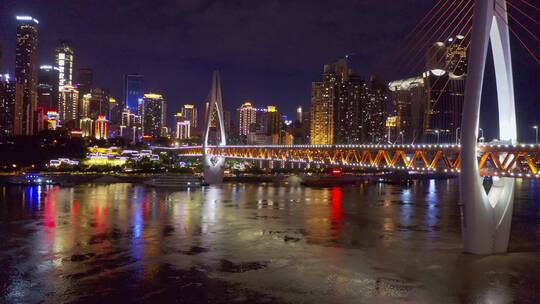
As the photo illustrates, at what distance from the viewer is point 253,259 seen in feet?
67.1

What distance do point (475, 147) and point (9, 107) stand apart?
122 m

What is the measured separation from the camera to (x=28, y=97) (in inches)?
5551

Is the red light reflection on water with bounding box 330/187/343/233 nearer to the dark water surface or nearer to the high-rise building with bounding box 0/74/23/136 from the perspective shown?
the dark water surface

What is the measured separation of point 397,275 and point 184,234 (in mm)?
11970

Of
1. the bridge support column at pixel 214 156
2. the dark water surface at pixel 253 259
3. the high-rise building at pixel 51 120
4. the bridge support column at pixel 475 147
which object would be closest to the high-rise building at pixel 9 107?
the high-rise building at pixel 51 120

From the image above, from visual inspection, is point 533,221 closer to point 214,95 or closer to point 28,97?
point 214,95

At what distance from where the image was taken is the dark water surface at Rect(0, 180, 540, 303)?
51.6 feet

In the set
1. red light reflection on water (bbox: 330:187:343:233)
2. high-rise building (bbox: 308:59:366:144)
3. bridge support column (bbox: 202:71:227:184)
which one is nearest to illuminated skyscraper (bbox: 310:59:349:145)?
high-rise building (bbox: 308:59:366:144)

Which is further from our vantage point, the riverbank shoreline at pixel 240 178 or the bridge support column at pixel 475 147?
the riverbank shoreline at pixel 240 178

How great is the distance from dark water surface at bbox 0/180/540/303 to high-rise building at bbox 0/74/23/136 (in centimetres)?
9544

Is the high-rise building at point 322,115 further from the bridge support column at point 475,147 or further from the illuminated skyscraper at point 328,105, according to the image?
the bridge support column at point 475,147

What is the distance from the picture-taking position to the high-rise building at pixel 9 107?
12069cm

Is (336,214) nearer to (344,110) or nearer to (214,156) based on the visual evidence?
(214,156)

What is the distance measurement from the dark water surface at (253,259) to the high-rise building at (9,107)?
9544 centimetres
